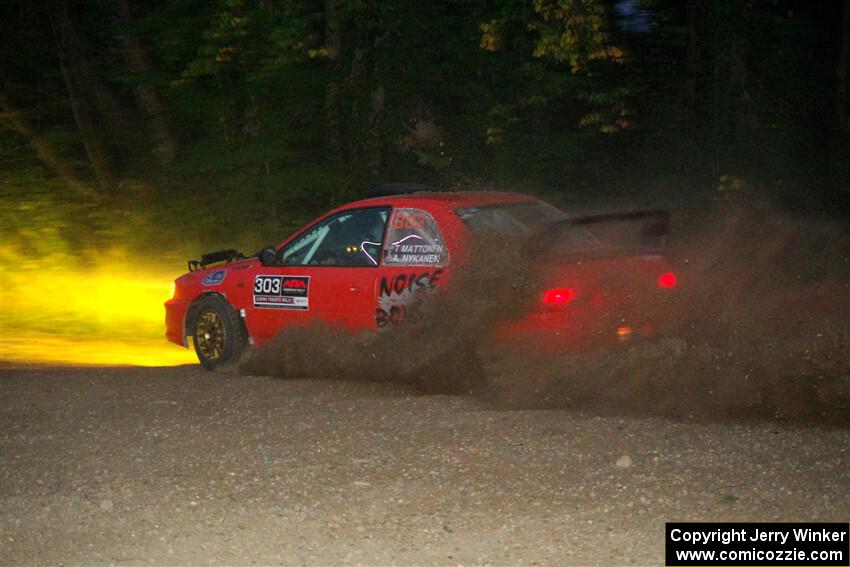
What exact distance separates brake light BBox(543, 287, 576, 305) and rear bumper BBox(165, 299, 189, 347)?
158 inches

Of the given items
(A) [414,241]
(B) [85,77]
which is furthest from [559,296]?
(B) [85,77]

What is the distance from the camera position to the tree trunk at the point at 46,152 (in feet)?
77.7

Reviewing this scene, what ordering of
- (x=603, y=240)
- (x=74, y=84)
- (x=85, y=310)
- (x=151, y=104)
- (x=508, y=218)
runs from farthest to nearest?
(x=74, y=84) < (x=151, y=104) < (x=85, y=310) < (x=603, y=240) < (x=508, y=218)

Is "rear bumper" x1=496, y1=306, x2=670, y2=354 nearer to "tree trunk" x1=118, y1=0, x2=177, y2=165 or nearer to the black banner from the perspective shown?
the black banner

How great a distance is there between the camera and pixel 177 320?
36.9ft

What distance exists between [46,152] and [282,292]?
1502cm

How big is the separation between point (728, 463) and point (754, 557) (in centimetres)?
145

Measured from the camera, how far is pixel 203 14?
2219cm

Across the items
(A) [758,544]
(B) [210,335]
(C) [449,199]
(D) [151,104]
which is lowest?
(A) [758,544]

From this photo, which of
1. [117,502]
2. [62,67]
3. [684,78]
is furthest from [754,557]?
[62,67]

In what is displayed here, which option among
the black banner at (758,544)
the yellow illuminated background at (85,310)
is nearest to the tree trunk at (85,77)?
the yellow illuminated background at (85,310)

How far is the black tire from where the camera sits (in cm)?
1067

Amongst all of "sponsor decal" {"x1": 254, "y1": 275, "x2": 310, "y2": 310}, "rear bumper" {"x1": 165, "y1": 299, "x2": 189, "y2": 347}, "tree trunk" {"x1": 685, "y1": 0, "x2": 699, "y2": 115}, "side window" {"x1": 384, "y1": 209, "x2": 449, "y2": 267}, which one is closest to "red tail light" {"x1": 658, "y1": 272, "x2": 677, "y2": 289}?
"side window" {"x1": 384, "y1": 209, "x2": 449, "y2": 267}

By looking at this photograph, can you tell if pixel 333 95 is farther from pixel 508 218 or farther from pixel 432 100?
pixel 508 218
